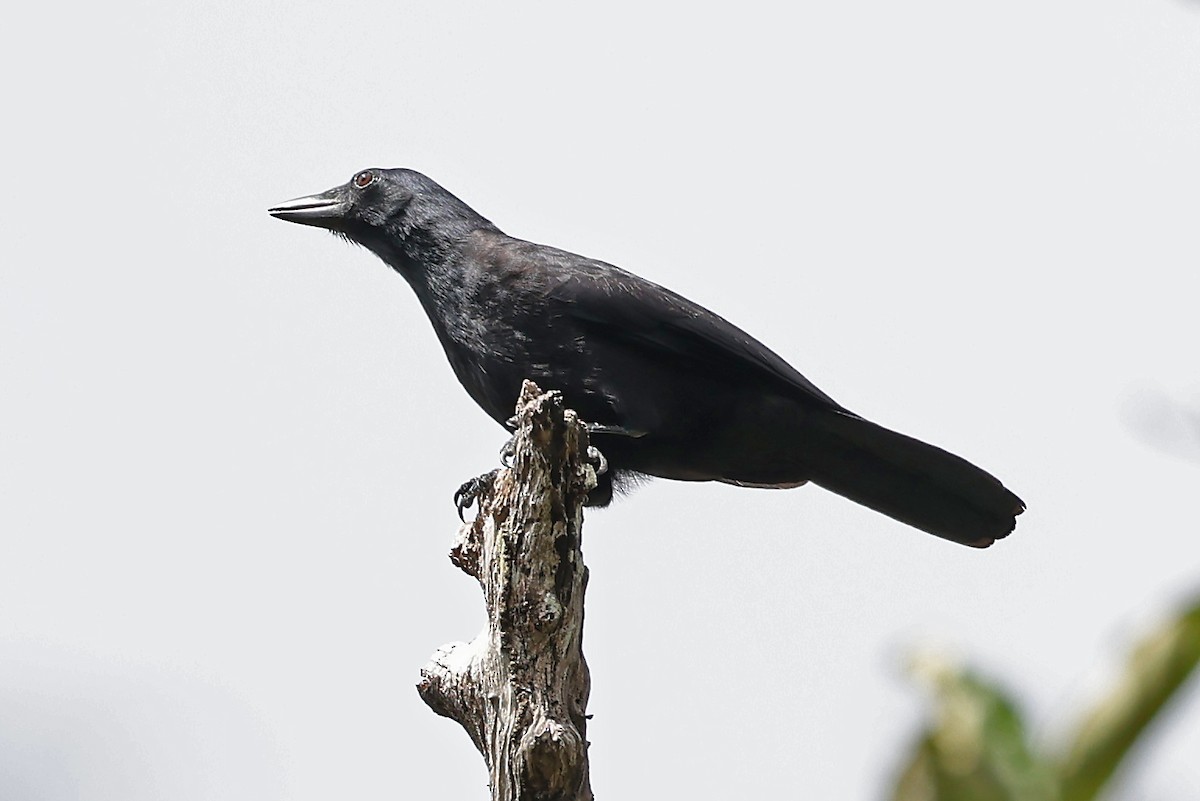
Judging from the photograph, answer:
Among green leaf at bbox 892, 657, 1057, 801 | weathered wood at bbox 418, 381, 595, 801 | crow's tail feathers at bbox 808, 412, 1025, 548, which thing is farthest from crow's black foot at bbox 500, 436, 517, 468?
green leaf at bbox 892, 657, 1057, 801

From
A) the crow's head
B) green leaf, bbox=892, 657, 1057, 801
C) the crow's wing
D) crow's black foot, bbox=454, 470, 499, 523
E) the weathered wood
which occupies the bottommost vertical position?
green leaf, bbox=892, 657, 1057, 801

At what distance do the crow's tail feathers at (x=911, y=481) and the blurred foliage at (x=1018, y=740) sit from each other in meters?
4.74

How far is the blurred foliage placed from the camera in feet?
1.84

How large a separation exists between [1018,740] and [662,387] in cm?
460

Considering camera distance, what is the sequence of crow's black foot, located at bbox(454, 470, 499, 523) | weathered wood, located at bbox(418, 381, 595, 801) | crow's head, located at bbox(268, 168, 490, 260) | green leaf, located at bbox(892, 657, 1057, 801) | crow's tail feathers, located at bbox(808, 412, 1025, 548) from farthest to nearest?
crow's head, located at bbox(268, 168, 490, 260)
crow's tail feathers, located at bbox(808, 412, 1025, 548)
crow's black foot, located at bbox(454, 470, 499, 523)
weathered wood, located at bbox(418, 381, 595, 801)
green leaf, located at bbox(892, 657, 1057, 801)

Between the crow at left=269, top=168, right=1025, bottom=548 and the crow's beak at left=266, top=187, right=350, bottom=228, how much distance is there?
2.42 ft

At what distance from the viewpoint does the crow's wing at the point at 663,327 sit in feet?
16.8

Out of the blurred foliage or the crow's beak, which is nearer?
the blurred foliage

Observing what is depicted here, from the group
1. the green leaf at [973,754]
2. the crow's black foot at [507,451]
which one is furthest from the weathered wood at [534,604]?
the green leaf at [973,754]

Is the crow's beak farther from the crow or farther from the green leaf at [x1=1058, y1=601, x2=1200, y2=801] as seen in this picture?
the green leaf at [x1=1058, y1=601, x2=1200, y2=801]

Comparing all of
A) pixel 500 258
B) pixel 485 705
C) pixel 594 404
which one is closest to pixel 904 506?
pixel 594 404

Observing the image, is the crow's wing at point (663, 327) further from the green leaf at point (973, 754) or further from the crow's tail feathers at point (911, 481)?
the green leaf at point (973, 754)

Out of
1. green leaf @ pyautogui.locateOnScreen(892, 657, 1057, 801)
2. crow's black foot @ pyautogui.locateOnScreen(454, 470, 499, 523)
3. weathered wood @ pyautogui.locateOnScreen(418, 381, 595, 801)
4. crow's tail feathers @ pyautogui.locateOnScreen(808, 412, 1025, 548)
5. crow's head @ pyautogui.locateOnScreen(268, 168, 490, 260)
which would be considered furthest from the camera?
crow's head @ pyautogui.locateOnScreen(268, 168, 490, 260)

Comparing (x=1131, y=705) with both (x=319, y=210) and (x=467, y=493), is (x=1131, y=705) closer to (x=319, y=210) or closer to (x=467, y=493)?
(x=467, y=493)
